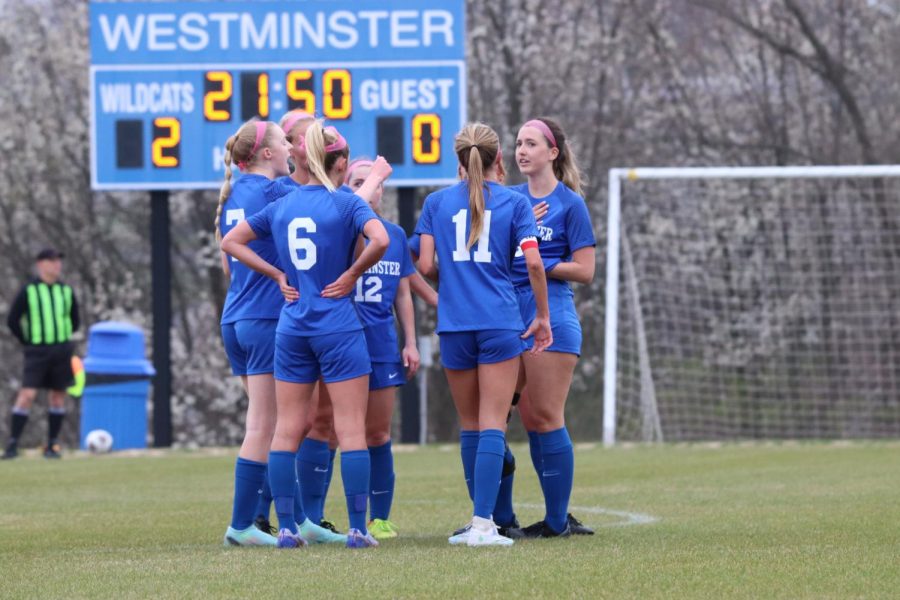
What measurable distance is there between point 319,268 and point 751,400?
15.2 m

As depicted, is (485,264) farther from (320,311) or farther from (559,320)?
(320,311)

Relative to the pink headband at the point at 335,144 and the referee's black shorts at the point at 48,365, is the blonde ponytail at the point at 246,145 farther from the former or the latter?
the referee's black shorts at the point at 48,365

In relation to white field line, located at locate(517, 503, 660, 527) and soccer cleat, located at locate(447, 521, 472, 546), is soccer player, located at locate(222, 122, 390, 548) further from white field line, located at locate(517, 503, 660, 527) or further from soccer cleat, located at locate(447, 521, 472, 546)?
white field line, located at locate(517, 503, 660, 527)

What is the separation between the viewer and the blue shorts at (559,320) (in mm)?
7191

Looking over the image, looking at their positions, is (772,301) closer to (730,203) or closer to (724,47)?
(730,203)

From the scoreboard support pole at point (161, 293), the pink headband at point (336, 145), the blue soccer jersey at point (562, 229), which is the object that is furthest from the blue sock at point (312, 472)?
the scoreboard support pole at point (161, 293)

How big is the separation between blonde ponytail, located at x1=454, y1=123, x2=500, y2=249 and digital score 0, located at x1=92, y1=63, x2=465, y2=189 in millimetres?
9407

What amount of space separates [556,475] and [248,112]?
397 inches

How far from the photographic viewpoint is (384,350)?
24.3 ft

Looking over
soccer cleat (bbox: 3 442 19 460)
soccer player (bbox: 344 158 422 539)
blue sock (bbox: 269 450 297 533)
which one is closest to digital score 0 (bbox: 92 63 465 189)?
soccer cleat (bbox: 3 442 19 460)

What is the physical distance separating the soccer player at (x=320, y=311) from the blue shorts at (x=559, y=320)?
0.81m

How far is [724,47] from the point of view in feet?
88.8

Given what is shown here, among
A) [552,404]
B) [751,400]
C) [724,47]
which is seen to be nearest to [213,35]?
[751,400]

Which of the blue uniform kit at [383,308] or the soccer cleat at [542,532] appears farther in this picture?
the blue uniform kit at [383,308]
